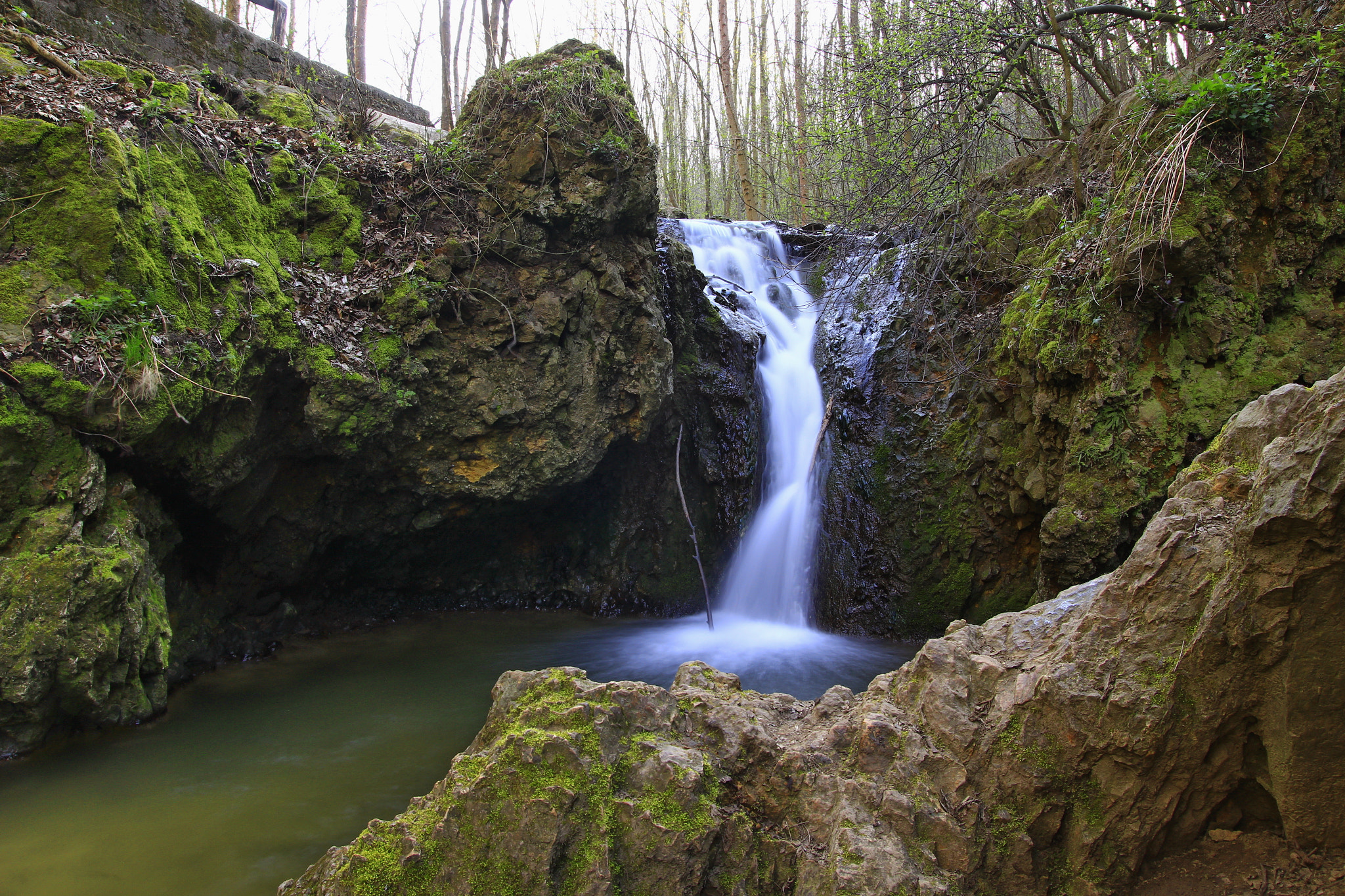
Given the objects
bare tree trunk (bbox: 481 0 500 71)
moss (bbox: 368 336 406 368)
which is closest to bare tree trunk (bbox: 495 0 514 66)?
bare tree trunk (bbox: 481 0 500 71)

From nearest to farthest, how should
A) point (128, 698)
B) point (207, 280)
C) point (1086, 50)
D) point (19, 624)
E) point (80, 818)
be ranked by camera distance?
point (80, 818)
point (19, 624)
point (128, 698)
point (207, 280)
point (1086, 50)

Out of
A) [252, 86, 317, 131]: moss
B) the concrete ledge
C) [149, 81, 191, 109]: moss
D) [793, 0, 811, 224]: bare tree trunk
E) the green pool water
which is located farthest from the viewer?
[793, 0, 811, 224]: bare tree trunk

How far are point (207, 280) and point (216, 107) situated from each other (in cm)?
255

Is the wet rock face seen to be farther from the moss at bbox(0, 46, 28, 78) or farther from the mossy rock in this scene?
the mossy rock

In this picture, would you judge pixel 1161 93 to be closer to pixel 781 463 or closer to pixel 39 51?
pixel 781 463

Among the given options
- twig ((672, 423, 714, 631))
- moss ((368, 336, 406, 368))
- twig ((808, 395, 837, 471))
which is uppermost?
moss ((368, 336, 406, 368))

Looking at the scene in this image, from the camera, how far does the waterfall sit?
8352 millimetres

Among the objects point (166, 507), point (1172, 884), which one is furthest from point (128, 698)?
point (1172, 884)

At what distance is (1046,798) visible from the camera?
238 centimetres

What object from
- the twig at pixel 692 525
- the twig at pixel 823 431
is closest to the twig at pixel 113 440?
the twig at pixel 692 525

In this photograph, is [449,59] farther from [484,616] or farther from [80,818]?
[80,818]

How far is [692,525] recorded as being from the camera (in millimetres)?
8352

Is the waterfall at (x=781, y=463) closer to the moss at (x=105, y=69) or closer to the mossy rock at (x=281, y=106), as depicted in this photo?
the mossy rock at (x=281, y=106)

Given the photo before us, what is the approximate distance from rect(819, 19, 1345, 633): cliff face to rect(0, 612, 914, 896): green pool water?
1.60 meters
